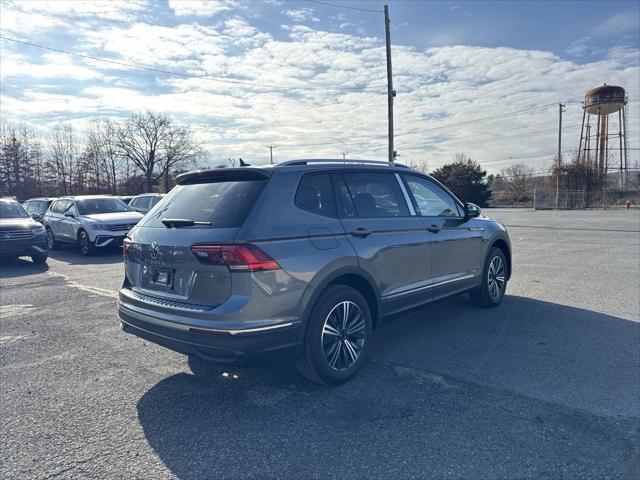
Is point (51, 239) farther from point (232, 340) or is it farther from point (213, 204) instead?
point (232, 340)

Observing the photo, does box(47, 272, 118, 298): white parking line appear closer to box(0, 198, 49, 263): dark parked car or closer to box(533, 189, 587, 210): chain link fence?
box(0, 198, 49, 263): dark parked car

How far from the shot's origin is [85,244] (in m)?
13.2

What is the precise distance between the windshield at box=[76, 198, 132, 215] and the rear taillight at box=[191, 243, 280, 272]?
11947mm

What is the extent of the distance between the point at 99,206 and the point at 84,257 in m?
1.79

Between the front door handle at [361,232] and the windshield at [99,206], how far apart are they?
467 inches

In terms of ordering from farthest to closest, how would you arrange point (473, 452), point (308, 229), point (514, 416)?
point (308, 229)
point (514, 416)
point (473, 452)

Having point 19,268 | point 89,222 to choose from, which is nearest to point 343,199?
A: point 19,268

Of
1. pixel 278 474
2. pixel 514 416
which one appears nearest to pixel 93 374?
pixel 278 474

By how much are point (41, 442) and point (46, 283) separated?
269 inches

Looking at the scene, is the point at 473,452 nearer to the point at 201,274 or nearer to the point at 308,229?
the point at 308,229

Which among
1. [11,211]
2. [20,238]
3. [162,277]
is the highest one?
[11,211]

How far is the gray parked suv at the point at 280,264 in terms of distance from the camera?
3391 mm

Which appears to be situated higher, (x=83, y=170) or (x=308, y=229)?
(x=83, y=170)

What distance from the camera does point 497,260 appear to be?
21.5ft
